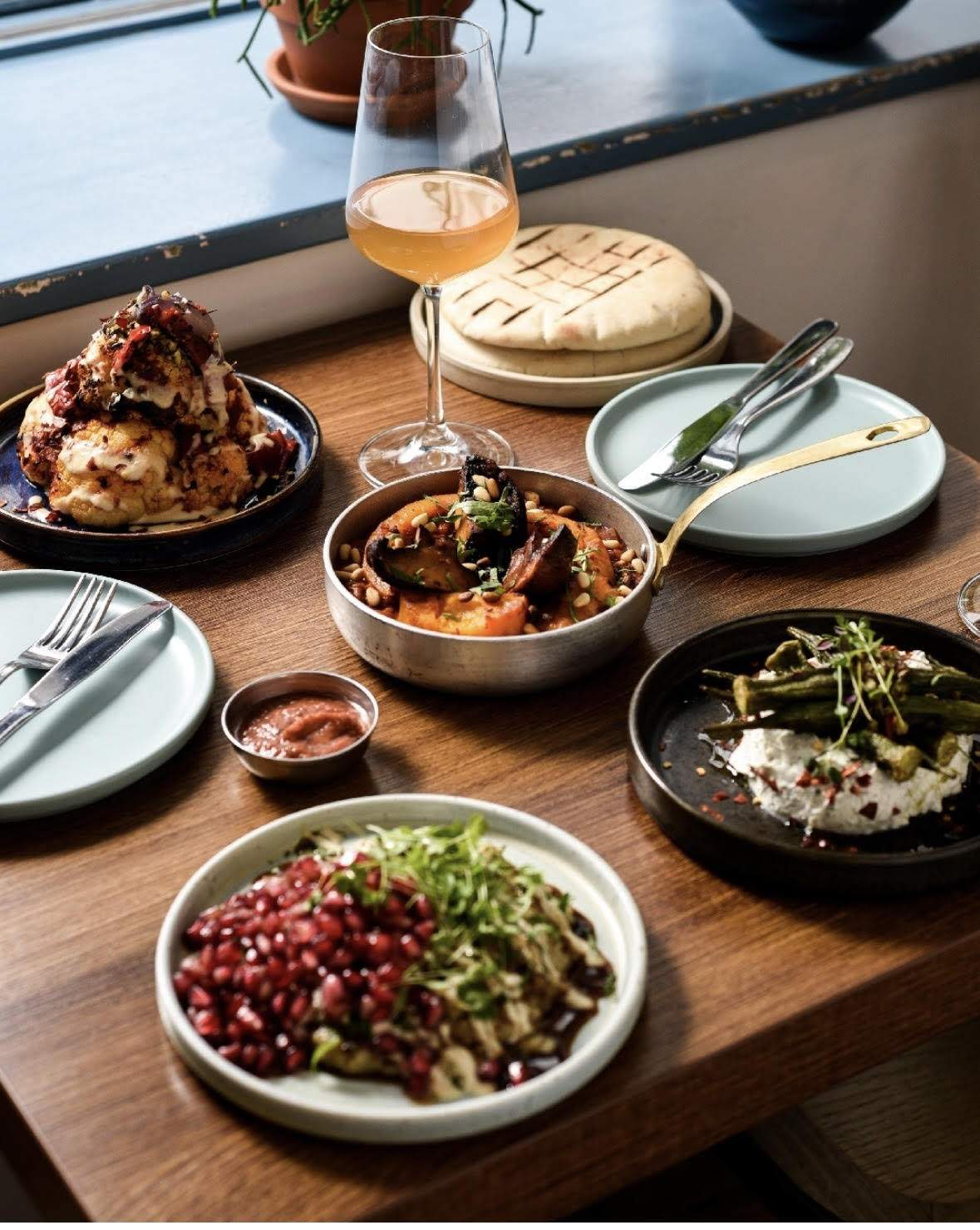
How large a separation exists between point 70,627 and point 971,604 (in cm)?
91

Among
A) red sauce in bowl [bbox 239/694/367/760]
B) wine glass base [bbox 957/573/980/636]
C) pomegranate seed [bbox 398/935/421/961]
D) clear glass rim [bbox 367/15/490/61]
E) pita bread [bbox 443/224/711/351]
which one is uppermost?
clear glass rim [bbox 367/15/490/61]

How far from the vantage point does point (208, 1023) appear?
36.9 inches

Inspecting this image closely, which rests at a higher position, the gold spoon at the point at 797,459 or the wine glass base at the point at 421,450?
the gold spoon at the point at 797,459

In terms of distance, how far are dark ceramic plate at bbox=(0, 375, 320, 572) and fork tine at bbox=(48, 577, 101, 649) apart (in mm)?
65

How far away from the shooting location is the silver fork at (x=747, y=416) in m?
1.59

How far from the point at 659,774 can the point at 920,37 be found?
6.09 feet

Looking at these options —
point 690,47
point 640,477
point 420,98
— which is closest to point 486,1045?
point 640,477

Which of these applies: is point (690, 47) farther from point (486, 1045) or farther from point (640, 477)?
point (486, 1045)

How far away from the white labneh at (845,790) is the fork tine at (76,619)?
66 cm

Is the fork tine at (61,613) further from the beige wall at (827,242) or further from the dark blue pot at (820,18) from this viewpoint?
the dark blue pot at (820,18)

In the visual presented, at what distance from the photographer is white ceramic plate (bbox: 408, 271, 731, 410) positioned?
176cm

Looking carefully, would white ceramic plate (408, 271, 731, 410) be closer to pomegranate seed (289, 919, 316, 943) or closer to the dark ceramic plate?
the dark ceramic plate

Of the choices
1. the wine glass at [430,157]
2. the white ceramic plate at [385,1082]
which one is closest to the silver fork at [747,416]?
the wine glass at [430,157]

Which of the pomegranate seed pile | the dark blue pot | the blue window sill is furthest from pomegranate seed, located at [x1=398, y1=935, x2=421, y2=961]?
the dark blue pot
